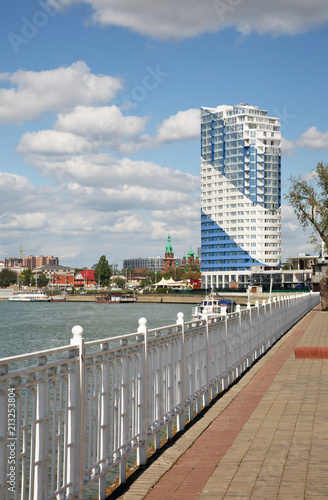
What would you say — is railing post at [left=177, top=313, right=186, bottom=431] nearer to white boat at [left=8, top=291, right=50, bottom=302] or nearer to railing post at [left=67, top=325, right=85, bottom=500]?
railing post at [left=67, top=325, right=85, bottom=500]

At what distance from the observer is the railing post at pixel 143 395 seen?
6090mm

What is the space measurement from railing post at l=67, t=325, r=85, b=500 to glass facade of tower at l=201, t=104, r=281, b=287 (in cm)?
15682

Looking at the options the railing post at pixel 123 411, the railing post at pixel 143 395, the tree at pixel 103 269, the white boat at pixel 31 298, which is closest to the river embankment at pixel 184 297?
the white boat at pixel 31 298

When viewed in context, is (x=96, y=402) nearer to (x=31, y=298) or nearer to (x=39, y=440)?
(x=39, y=440)

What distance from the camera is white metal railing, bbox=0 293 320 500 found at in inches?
145

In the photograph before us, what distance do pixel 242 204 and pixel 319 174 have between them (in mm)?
127783

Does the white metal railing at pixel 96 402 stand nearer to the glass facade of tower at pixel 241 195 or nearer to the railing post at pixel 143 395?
the railing post at pixel 143 395

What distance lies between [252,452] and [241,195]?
164 m

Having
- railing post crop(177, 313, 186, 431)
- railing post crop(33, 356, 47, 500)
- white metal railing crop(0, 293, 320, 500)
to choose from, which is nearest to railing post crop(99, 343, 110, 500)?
white metal railing crop(0, 293, 320, 500)

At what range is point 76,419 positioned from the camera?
14.6 feet

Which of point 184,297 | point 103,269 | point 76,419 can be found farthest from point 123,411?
point 103,269

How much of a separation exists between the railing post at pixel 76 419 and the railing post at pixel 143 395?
1546mm

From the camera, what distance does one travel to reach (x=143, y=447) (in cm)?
620

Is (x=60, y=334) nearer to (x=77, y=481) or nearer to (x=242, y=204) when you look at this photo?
(x=77, y=481)
